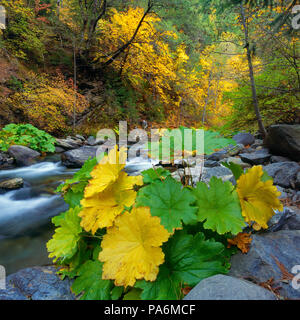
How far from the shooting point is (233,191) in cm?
89

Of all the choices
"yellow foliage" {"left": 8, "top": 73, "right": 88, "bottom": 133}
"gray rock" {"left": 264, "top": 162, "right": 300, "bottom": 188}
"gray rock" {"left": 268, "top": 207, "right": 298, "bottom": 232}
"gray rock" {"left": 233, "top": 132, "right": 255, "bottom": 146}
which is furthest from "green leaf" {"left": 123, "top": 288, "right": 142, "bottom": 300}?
"yellow foliage" {"left": 8, "top": 73, "right": 88, "bottom": 133}

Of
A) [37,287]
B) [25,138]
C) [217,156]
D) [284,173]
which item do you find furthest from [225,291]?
[25,138]

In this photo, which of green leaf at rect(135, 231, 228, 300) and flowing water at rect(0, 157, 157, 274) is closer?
green leaf at rect(135, 231, 228, 300)

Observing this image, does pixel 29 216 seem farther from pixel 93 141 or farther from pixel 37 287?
pixel 93 141

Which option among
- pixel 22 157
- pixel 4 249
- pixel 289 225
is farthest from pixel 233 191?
pixel 22 157

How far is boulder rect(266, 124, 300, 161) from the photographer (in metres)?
3.55

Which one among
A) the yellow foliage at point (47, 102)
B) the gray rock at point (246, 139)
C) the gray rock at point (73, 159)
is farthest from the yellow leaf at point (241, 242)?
the yellow foliage at point (47, 102)

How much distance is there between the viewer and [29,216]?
11.8 feet

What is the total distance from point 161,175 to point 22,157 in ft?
21.5

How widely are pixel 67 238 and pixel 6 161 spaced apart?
254 inches

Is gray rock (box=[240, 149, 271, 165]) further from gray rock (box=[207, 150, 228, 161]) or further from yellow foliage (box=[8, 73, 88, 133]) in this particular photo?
yellow foliage (box=[8, 73, 88, 133])

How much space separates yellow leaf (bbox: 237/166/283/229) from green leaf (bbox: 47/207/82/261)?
0.82m

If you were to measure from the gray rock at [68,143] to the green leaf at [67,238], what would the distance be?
756cm
